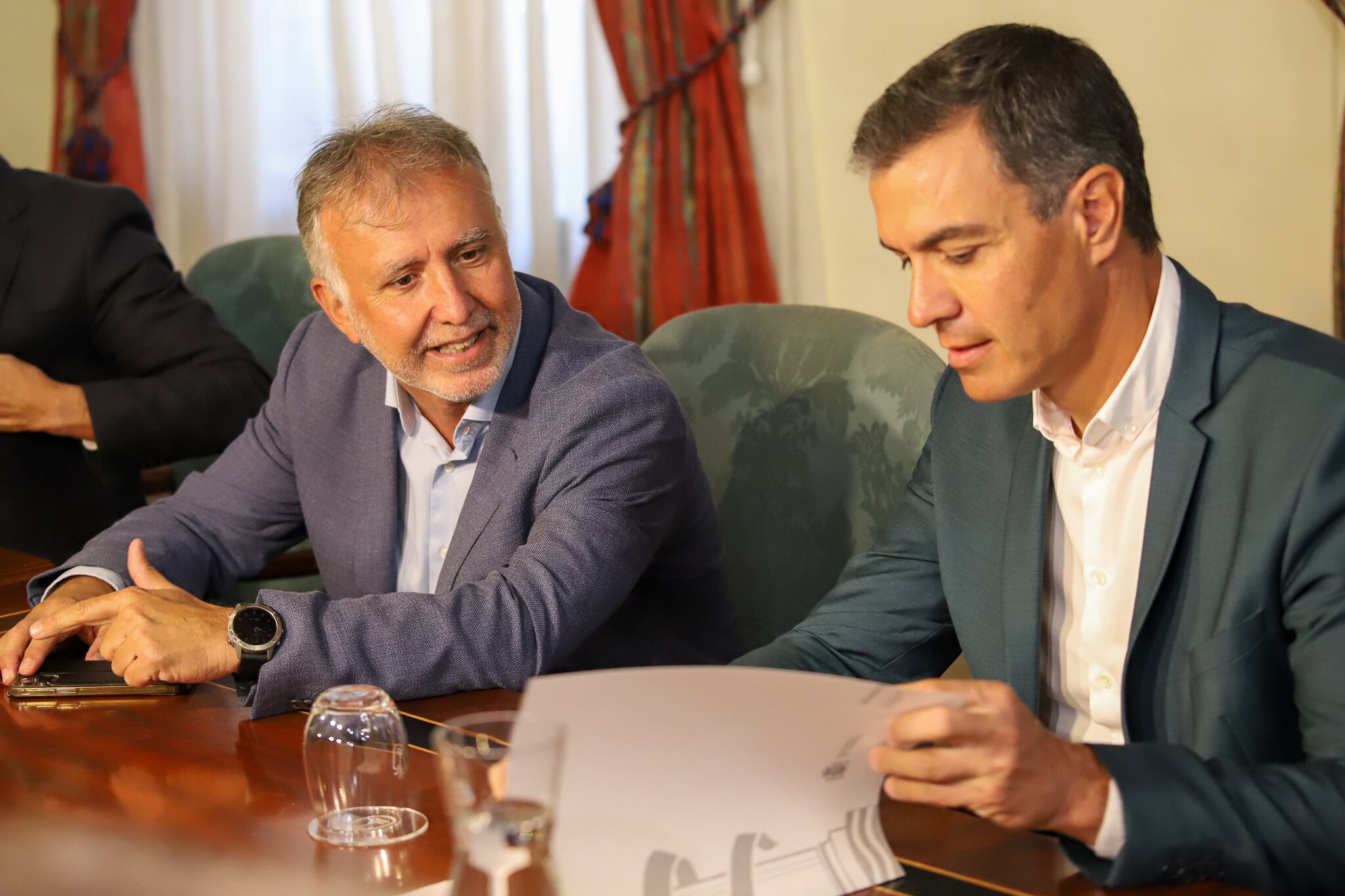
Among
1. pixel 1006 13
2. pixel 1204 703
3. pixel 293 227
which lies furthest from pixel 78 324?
pixel 1204 703

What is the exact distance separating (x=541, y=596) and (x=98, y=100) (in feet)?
10.8

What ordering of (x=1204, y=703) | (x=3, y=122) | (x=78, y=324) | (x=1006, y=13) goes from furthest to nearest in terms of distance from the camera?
(x=3, y=122)
(x=1006, y=13)
(x=78, y=324)
(x=1204, y=703)

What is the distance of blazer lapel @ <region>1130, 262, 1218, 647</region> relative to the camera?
4.19 ft

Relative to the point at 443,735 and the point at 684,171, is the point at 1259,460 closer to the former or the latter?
the point at 443,735

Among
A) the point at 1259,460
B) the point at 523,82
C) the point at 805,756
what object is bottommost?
the point at 805,756

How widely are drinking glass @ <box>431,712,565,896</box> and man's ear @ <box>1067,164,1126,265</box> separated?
2.43 ft

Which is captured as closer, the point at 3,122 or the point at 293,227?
the point at 293,227

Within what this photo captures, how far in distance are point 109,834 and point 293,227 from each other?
10.5 feet

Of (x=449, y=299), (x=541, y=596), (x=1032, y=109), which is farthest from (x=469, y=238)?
(x=1032, y=109)

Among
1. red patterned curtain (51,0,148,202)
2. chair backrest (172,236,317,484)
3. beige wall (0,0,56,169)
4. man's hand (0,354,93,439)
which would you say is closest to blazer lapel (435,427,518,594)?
man's hand (0,354,93,439)

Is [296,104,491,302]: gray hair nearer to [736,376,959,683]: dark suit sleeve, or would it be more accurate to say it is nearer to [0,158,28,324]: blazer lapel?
[736,376,959,683]: dark suit sleeve

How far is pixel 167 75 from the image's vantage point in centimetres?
422

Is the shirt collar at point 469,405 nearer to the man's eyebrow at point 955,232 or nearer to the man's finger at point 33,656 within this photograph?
the man's finger at point 33,656

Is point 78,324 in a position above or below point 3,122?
below
